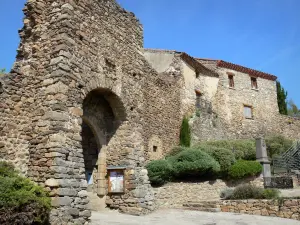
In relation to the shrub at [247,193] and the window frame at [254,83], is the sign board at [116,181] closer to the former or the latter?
the shrub at [247,193]

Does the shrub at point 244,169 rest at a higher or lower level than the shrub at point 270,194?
higher

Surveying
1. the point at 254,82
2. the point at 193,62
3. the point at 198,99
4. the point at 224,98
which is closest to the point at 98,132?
the point at 198,99

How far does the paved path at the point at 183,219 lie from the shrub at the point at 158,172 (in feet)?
5.85

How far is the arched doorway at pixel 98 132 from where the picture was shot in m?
11.5

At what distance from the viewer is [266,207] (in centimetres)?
Answer: 1182

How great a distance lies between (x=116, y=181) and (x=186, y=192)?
445 cm

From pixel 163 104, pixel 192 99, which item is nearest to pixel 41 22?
pixel 163 104

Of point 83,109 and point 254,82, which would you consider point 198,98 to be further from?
point 83,109

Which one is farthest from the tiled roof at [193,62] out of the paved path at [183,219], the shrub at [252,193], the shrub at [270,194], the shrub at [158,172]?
the paved path at [183,219]

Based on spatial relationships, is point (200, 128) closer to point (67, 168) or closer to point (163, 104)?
point (163, 104)

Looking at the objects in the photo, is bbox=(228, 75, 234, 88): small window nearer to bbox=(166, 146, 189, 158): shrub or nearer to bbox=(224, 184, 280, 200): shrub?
bbox=(166, 146, 189, 158): shrub

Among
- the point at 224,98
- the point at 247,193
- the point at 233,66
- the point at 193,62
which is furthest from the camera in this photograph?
the point at 233,66

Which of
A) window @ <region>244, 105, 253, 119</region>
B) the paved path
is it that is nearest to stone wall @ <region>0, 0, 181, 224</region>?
the paved path

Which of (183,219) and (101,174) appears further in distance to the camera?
(101,174)
